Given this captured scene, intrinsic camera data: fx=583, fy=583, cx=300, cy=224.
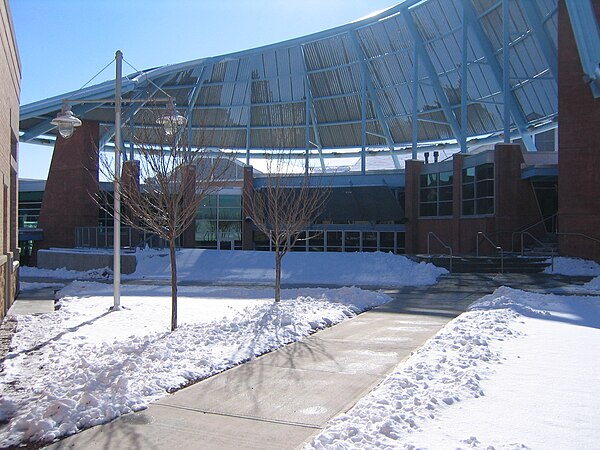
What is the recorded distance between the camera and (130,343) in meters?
9.02

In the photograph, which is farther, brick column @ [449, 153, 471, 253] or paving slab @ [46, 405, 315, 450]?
brick column @ [449, 153, 471, 253]

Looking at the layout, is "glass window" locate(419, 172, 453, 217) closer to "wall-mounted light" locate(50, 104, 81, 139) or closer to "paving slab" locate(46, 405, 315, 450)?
"wall-mounted light" locate(50, 104, 81, 139)

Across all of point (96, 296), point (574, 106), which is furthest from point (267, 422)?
point (574, 106)

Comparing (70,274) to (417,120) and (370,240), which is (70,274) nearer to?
(370,240)

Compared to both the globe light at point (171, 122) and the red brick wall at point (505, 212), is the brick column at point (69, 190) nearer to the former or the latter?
the red brick wall at point (505, 212)

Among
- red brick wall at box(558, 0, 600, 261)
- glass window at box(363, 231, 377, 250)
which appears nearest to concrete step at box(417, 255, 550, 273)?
red brick wall at box(558, 0, 600, 261)

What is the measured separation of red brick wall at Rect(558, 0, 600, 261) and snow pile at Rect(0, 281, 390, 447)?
12893 mm

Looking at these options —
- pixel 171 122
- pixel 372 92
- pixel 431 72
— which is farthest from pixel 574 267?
pixel 372 92

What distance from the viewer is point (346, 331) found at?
10430mm

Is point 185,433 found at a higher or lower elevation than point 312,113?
lower

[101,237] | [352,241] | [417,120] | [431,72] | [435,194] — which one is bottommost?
[352,241]

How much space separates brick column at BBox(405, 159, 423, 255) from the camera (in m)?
33.9

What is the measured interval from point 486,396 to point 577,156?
20.9 meters

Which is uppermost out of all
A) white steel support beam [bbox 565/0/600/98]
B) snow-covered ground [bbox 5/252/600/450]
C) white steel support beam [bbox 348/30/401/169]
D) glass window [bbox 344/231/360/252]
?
white steel support beam [bbox 348/30/401/169]
